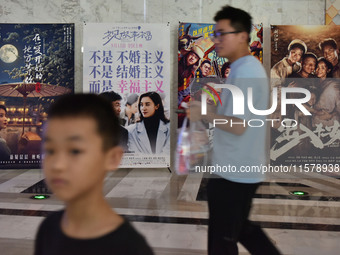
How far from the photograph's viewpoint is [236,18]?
1.55 meters

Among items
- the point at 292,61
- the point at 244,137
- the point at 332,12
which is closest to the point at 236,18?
the point at 244,137

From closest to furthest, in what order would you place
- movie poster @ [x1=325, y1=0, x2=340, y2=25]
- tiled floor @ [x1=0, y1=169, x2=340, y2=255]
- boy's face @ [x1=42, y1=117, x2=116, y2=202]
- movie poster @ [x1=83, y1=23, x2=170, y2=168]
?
boy's face @ [x1=42, y1=117, x2=116, y2=202] < tiled floor @ [x1=0, y1=169, x2=340, y2=255] < movie poster @ [x1=83, y1=23, x2=170, y2=168] < movie poster @ [x1=325, y1=0, x2=340, y2=25]

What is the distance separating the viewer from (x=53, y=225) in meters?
0.80

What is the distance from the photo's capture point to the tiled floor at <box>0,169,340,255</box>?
8.89 feet

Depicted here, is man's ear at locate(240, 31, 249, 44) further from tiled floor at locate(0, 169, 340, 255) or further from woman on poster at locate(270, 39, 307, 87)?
woman on poster at locate(270, 39, 307, 87)

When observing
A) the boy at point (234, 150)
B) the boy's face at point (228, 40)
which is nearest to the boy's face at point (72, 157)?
the boy at point (234, 150)

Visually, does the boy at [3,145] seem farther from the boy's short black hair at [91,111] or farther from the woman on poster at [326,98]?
the boy's short black hair at [91,111]

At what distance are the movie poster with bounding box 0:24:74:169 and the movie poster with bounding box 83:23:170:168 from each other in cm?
42

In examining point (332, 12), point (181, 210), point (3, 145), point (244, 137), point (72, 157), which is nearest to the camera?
point (72, 157)

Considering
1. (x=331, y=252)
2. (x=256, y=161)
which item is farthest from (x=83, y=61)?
(x=256, y=161)

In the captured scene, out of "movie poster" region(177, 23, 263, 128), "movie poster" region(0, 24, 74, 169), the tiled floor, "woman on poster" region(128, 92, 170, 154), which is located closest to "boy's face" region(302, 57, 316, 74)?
"movie poster" region(177, 23, 263, 128)

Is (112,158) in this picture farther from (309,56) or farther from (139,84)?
(309,56)

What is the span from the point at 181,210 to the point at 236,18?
2.25m

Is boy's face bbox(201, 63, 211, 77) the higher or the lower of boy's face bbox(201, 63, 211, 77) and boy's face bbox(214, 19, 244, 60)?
the higher
